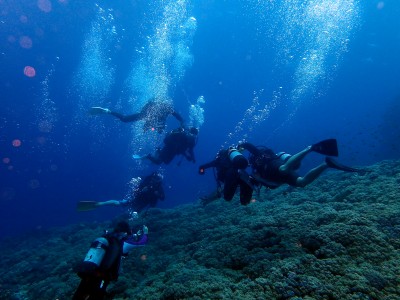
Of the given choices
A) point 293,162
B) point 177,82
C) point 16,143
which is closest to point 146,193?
point 293,162

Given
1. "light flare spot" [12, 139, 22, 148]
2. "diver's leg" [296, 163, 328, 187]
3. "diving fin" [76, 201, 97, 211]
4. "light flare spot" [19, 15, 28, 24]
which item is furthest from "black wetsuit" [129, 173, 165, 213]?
"light flare spot" [12, 139, 22, 148]

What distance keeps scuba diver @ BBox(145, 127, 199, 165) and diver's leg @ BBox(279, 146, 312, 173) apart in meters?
4.53

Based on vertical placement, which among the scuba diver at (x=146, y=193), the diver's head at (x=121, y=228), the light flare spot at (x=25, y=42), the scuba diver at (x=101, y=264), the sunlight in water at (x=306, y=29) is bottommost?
the scuba diver at (x=101, y=264)

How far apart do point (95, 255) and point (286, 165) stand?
419 cm

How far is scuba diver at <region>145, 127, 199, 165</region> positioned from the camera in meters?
10.2

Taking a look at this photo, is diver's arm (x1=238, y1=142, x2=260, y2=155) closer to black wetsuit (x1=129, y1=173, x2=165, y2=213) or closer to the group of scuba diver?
the group of scuba diver

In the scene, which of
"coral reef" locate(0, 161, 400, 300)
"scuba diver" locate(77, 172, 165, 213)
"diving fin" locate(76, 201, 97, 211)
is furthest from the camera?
"scuba diver" locate(77, 172, 165, 213)

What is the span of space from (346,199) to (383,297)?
456 cm

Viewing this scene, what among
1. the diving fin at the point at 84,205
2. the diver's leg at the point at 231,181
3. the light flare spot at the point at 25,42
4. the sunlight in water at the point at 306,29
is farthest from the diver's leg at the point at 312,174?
the light flare spot at the point at 25,42

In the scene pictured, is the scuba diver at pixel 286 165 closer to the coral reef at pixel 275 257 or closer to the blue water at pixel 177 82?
the coral reef at pixel 275 257

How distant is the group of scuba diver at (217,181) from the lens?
14.5 ft

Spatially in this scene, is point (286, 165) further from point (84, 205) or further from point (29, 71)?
point (29, 71)

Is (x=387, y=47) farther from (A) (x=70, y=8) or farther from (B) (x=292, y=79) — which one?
(A) (x=70, y=8)

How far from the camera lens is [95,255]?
456cm
